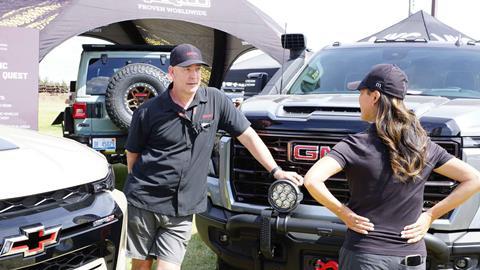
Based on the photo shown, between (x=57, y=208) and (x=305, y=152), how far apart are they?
1.49m

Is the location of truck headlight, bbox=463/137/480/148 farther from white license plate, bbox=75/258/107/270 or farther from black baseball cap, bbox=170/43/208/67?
white license plate, bbox=75/258/107/270

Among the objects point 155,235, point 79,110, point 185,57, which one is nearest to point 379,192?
point 185,57

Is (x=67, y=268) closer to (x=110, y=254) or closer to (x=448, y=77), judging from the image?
(x=110, y=254)

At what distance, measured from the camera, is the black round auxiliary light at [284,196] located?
123 inches

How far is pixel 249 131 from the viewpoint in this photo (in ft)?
10.9

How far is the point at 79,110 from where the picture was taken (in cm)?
800

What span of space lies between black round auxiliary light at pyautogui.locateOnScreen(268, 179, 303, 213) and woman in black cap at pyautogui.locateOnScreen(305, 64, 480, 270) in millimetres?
615

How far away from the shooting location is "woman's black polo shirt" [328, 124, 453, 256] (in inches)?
94.0

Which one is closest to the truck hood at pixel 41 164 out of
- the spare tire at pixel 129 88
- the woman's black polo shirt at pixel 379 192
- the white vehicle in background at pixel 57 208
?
the white vehicle in background at pixel 57 208

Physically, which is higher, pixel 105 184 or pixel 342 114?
pixel 342 114

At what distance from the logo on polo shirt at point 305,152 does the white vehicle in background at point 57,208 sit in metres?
1.07

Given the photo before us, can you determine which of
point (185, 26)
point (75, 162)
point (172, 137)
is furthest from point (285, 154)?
point (185, 26)

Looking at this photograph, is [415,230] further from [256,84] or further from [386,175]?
[256,84]

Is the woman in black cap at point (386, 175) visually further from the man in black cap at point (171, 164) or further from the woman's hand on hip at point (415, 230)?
the man in black cap at point (171, 164)
